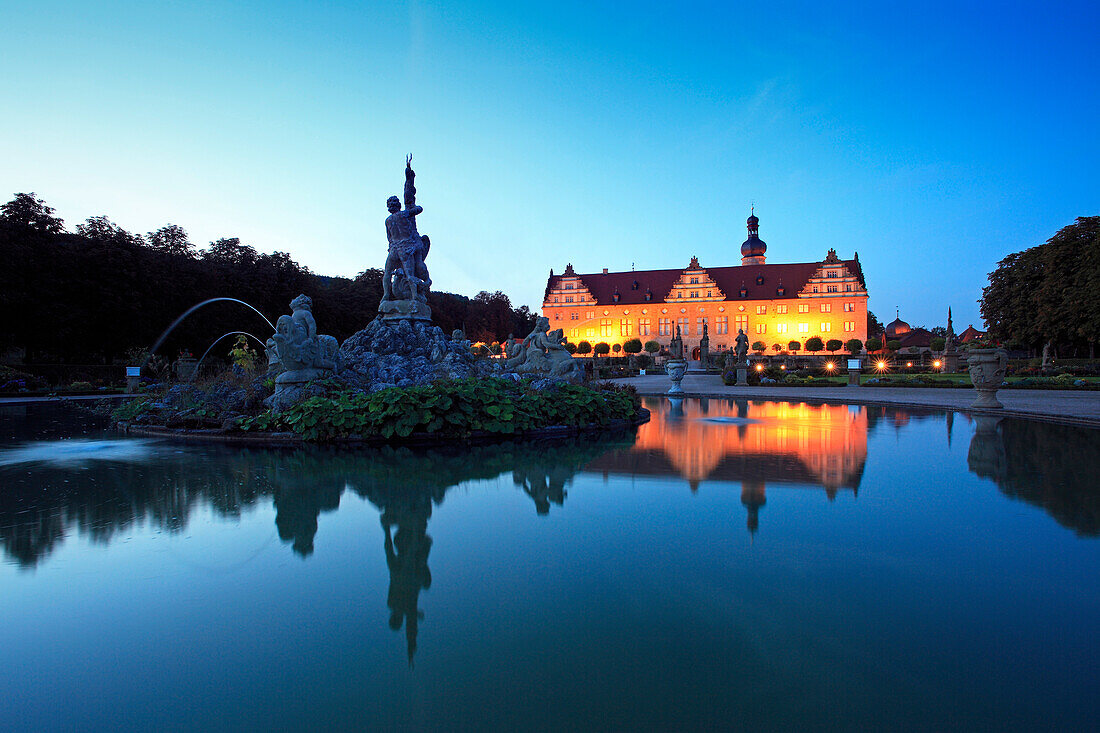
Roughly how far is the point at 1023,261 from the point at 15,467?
207 feet

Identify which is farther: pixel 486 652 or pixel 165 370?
pixel 165 370

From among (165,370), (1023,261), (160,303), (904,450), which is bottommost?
(904,450)

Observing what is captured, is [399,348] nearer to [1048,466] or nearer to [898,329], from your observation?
[1048,466]

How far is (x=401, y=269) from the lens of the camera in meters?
15.5

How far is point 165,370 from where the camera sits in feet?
76.4

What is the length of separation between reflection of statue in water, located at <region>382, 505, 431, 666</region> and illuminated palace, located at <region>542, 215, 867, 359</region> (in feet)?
226

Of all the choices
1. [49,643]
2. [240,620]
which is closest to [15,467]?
[49,643]

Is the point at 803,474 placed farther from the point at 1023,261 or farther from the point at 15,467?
the point at 1023,261

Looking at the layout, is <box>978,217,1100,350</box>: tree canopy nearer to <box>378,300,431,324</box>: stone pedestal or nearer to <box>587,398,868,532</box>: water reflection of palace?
<box>587,398,868,532</box>: water reflection of palace

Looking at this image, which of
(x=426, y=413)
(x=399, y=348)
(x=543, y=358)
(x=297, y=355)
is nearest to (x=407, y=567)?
(x=426, y=413)

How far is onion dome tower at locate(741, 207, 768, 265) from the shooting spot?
81.7m

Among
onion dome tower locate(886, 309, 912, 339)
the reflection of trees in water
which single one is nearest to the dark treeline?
the reflection of trees in water

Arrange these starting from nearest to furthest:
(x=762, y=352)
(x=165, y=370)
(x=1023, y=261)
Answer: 1. (x=165, y=370)
2. (x=1023, y=261)
3. (x=762, y=352)

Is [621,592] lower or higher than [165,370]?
lower
